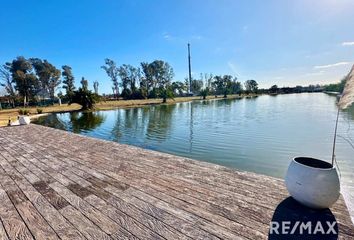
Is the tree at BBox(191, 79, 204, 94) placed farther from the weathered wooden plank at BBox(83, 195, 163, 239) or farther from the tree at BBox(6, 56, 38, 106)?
the weathered wooden plank at BBox(83, 195, 163, 239)

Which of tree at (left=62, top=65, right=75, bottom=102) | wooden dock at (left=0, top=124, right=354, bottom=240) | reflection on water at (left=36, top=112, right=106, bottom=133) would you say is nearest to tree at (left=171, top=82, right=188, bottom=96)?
tree at (left=62, top=65, right=75, bottom=102)

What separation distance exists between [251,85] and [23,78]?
65400 millimetres

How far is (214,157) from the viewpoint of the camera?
6.68 meters

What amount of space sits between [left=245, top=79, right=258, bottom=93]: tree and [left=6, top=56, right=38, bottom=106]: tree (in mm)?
62474

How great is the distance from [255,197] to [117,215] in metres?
1.48

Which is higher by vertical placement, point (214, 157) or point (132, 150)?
point (132, 150)

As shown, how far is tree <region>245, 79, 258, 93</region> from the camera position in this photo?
74037mm

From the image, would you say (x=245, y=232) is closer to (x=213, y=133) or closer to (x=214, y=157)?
(x=214, y=157)

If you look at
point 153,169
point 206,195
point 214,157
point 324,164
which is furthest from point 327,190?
point 214,157

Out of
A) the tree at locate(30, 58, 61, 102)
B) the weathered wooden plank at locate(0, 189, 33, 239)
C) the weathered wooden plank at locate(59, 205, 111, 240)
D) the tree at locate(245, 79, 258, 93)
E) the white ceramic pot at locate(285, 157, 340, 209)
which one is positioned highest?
the tree at locate(30, 58, 61, 102)

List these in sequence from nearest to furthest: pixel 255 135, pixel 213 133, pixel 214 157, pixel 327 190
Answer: pixel 327 190, pixel 214 157, pixel 255 135, pixel 213 133
